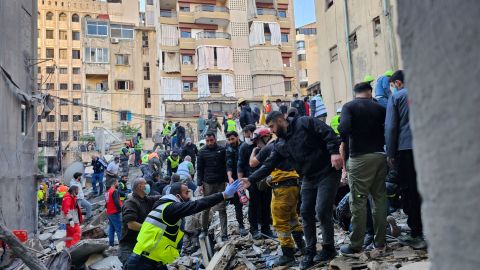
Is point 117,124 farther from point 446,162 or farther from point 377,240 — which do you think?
point 446,162

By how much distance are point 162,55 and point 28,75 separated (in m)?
29.7

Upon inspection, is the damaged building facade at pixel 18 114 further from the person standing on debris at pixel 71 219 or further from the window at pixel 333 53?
the window at pixel 333 53

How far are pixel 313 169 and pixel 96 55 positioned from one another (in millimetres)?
49546

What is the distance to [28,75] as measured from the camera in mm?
14023

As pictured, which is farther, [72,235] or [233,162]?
[72,235]

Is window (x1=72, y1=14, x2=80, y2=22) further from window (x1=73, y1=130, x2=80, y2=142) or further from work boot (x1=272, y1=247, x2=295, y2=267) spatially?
work boot (x1=272, y1=247, x2=295, y2=267)

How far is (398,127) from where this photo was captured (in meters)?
4.68

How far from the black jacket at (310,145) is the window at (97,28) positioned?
4993 centimetres

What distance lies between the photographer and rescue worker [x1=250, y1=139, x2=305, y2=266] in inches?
213

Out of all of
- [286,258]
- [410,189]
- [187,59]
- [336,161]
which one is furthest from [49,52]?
[410,189]

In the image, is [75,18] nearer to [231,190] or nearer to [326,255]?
[231,190]

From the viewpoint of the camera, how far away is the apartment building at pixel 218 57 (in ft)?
137

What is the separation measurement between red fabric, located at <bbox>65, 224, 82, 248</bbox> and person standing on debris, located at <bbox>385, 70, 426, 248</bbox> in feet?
30.7

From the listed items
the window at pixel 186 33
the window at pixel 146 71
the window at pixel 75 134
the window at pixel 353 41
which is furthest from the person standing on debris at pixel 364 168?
the window at pixel 75 134
